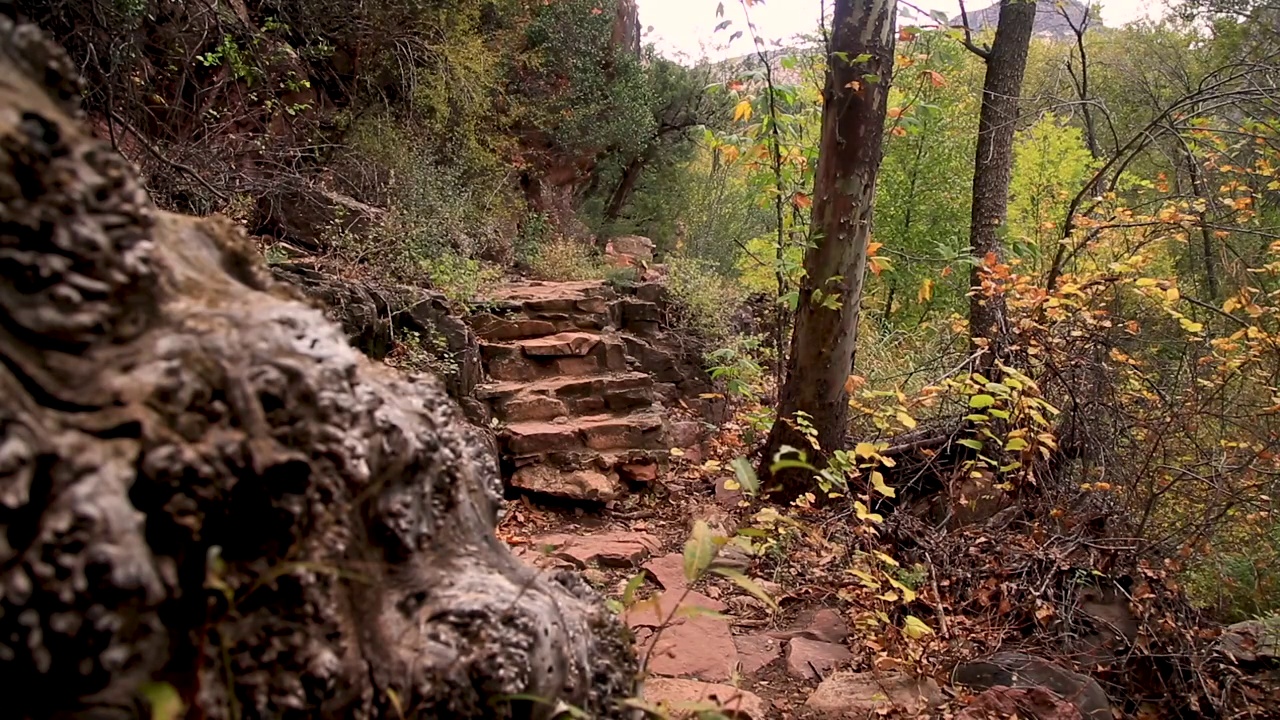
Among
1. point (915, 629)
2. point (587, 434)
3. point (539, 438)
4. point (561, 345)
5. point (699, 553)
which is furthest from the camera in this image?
point (561, 345)

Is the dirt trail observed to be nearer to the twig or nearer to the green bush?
the green bush

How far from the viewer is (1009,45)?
21.7ft

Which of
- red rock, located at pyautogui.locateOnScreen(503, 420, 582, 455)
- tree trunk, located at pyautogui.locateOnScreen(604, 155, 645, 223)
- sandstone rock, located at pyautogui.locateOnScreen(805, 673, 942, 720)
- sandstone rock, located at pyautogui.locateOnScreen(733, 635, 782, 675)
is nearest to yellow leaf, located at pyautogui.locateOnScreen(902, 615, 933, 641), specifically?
sandstone rock, located at pyautogui.locateOnScreen(805, 673, 942, 720)

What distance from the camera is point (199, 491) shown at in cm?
89

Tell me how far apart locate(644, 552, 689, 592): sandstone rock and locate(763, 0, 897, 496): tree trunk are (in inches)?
44.4

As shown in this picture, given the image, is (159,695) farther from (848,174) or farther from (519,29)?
(519,29)

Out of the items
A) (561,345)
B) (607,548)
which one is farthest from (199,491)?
(561,345)

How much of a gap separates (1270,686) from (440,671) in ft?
14.8

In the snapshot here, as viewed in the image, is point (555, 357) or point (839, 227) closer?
point (839, 227)

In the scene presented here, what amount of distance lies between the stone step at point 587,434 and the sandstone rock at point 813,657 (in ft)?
9.65

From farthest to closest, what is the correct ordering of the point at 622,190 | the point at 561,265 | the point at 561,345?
1. the point at 622,190
2. the point at 561,265
3. the point at 561,345

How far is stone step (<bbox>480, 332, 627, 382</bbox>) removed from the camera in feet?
23.2

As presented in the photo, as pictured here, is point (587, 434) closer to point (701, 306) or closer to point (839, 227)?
point (839, 227)

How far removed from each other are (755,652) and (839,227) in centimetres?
288
